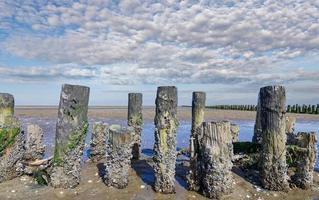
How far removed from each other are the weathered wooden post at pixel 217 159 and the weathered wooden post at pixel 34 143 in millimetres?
5849

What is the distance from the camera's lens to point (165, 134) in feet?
27.0

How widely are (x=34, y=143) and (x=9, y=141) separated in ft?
8.56

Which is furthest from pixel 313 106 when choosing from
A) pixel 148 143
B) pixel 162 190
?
pixel 162 190

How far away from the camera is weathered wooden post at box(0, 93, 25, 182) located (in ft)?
28.6

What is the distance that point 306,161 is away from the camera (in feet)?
28.1

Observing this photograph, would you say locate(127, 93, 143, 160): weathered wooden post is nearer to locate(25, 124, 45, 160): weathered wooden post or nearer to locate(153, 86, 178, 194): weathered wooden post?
locate(25, 124, 45, 160): weathered wooden post

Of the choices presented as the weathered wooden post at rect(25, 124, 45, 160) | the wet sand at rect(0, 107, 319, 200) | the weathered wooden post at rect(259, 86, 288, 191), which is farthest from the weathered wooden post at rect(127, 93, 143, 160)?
the weathered wooden post at rect(259, 86, 288, 191)

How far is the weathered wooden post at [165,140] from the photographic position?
26.4ft

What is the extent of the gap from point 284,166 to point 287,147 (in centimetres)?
85

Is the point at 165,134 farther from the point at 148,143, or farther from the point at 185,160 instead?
the point at 148,143

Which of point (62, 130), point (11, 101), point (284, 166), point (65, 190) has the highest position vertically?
point (11, 101)

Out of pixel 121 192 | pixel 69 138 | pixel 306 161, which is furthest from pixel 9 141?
pixel 306 161

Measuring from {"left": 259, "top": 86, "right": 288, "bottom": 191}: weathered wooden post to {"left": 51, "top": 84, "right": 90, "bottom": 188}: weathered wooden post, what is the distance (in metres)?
4.24

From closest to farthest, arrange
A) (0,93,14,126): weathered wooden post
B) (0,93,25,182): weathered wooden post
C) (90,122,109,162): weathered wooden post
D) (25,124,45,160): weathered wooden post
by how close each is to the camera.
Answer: (0,93,25,182): weathered wooden post → (0,93,14,126): weathered wooden post → (90,122,109,162): weathered wooden post → (25,124,45,160): weathered wooden post
